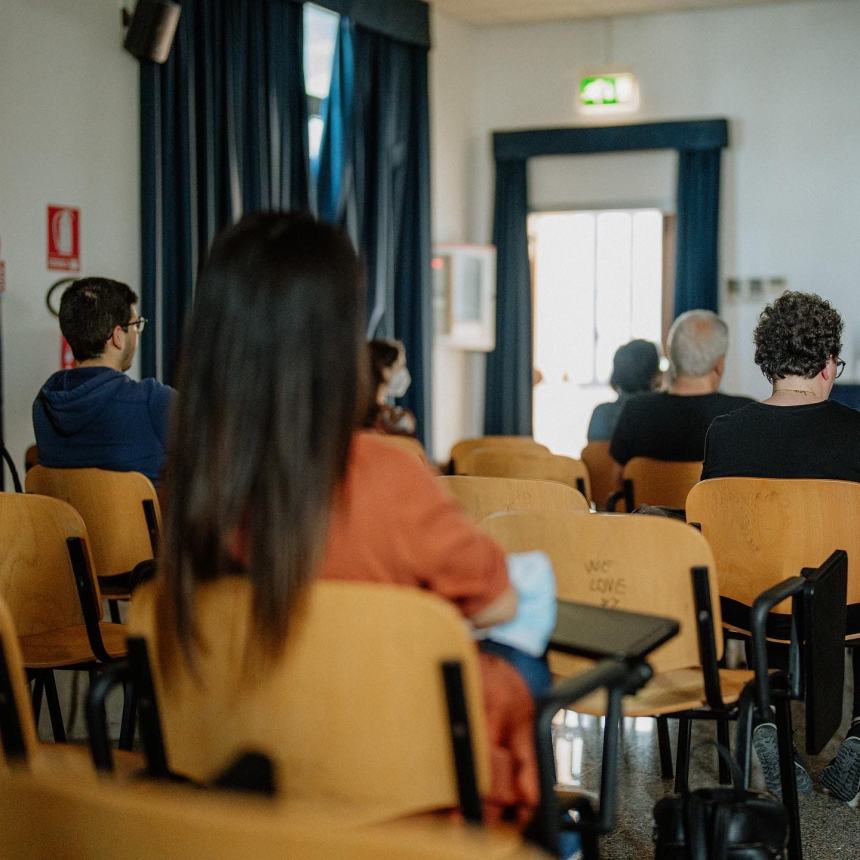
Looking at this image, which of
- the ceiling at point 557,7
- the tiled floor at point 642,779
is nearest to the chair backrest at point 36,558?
the tiled floor at point 642,779

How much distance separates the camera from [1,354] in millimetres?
5398

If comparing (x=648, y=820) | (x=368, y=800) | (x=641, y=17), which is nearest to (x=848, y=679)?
(x=648, y=820)

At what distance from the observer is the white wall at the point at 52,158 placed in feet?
17.8

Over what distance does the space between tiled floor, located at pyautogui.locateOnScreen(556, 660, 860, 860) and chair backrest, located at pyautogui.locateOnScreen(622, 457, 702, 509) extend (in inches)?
29.9

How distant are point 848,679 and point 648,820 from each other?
63.6 inches

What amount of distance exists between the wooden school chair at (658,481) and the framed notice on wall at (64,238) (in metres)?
2.97

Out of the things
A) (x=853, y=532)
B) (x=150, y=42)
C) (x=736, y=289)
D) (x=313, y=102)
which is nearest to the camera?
(x=853, y=532)

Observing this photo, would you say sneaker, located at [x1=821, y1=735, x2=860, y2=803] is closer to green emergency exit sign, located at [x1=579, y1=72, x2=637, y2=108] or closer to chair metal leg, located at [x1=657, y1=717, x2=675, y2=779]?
chair metal leg, located at [x1=657, y1=717, x2=675, y2=779]

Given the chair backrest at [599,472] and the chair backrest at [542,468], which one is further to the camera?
the chair backrest at [599,472]

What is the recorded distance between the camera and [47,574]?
2365mm

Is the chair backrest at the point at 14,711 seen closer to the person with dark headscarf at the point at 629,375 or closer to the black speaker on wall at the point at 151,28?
the person with dark headscarf at the point at 629,375

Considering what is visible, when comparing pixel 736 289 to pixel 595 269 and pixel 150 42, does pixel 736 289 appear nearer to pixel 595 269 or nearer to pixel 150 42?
pixel 595 269

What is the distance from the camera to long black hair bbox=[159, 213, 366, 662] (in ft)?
4.28

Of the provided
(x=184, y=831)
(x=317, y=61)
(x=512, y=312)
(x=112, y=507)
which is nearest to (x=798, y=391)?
(x=112, y=507)
